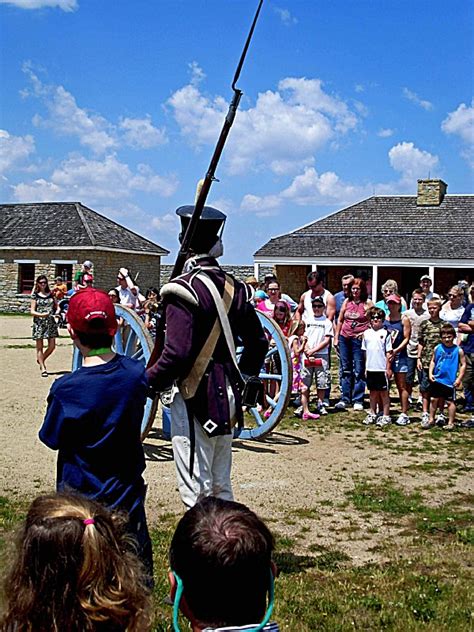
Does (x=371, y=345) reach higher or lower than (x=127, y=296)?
lower

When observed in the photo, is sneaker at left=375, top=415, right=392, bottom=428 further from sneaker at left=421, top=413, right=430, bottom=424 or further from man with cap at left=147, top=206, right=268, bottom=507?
man with cap at left=147, top=206, right=268, bottom=507

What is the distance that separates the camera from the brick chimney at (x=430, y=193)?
33.3 meters

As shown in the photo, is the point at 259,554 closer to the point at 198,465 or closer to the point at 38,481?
the point at 198,465

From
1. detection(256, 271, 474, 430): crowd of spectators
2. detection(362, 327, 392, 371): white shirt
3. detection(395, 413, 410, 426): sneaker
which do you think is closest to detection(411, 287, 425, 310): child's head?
detection(256, 271, 474, 430): crowd of spectators

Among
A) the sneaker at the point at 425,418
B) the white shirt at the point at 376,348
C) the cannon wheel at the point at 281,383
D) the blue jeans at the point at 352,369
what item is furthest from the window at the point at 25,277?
the cannon wheel at the point at 281,383

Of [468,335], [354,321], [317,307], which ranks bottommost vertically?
[468,335]

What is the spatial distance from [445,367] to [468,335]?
82 cm

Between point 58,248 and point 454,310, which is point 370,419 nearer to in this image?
point 454,310

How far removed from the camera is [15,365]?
1377 cm

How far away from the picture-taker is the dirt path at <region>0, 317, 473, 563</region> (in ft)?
18.5

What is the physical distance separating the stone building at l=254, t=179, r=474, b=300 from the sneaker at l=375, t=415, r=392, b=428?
68.1ft

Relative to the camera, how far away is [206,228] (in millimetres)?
4480

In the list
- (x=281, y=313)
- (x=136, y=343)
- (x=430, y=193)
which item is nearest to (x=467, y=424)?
(x=281, y=313)

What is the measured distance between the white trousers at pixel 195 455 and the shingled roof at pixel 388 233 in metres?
26.6
